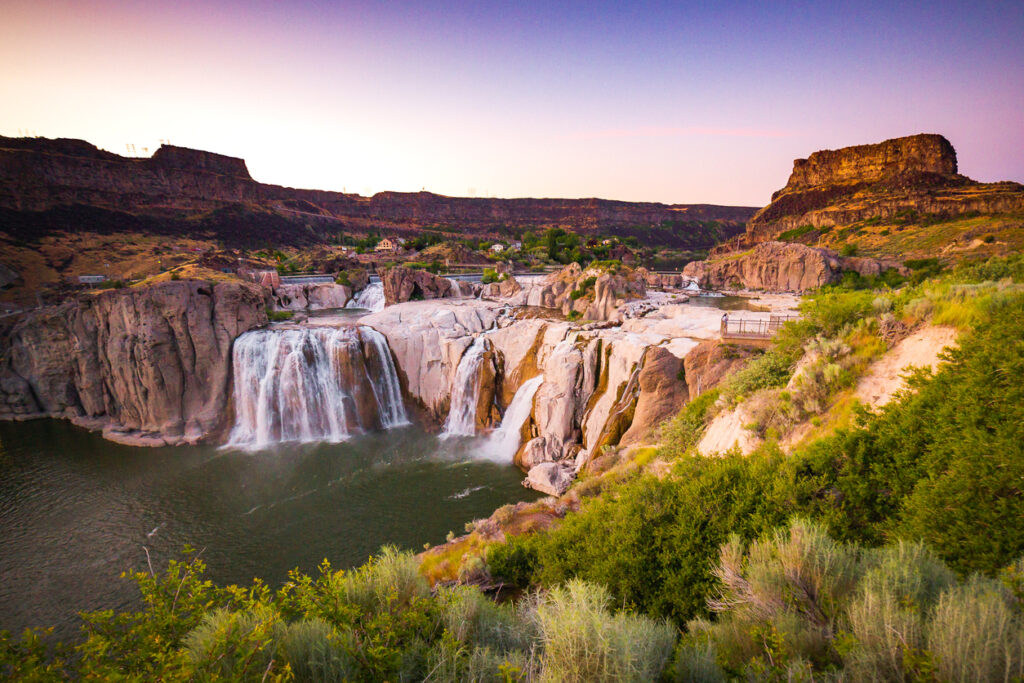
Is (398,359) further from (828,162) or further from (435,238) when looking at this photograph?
(828,162)

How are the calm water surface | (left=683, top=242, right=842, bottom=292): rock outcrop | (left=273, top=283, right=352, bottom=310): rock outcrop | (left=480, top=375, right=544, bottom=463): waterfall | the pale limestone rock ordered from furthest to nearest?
(left=683, top=242, right=842, bottom=292): rock outcrop
(left=273, top=283, right=352, bottom=310): rock outcrop
the pale limestone rock
(left=480, top=375, right=544, bottom=463): waterfall
the calm water surface

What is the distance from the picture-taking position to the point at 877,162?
96312 mm

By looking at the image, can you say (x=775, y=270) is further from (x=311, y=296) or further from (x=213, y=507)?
(x=213, y=507)

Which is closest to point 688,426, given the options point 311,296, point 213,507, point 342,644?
point 342,644

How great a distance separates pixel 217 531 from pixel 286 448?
6559mm

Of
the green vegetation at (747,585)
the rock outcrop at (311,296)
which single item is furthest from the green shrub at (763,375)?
the rock outcrop at (311,296)

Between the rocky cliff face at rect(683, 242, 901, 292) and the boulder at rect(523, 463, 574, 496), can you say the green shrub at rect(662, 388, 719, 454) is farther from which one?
the rocky cliff face at rect(683, 242, 901, 292)

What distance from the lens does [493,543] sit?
8211 millimetres

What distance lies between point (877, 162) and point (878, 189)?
18.1 meters

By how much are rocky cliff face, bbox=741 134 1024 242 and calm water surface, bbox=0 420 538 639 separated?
84.2 m

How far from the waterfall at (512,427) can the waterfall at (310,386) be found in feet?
21.0

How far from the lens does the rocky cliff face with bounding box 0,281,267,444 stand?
22.5m

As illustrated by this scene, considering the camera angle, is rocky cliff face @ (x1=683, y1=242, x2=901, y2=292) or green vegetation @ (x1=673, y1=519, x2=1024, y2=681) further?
rocky cliff face @ (x1=683, y1=242, x2=901, y2=292)

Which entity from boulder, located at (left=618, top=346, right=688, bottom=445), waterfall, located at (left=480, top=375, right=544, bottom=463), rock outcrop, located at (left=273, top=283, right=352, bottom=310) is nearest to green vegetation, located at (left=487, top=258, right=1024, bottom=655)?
boulder, located at (left=618, top=346, right=688, bottom=445)
